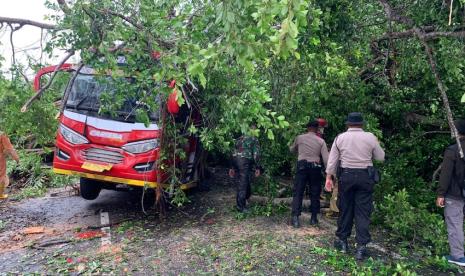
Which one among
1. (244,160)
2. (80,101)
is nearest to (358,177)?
(244,160)

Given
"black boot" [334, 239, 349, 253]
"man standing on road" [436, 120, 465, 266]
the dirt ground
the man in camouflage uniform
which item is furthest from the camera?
the man in camouflage uniform

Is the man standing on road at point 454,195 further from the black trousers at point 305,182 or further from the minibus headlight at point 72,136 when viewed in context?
the minibus headlight at point 72,136

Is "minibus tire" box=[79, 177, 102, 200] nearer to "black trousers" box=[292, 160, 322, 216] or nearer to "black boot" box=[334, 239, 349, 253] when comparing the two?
"black trousers" box=[292, 160, 322, 216]

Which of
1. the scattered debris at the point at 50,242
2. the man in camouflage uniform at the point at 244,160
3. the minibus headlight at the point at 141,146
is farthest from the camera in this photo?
the man in camouflage uniform at the point at 244,160

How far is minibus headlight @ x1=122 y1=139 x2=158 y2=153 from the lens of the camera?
659 centimetres

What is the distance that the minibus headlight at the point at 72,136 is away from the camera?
22.4ft

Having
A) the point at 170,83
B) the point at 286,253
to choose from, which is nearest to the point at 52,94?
the point at 170,83

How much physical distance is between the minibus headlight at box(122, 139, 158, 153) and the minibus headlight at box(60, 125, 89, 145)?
0.71m

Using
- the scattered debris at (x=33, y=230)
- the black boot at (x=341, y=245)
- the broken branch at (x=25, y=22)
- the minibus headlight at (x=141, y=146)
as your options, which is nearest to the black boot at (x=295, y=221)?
the black boot at (x=341, y=245)

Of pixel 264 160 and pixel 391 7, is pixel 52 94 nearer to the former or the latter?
pixel 264 160

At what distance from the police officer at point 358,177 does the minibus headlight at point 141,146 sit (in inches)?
109

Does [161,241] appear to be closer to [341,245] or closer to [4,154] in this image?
[341,245]

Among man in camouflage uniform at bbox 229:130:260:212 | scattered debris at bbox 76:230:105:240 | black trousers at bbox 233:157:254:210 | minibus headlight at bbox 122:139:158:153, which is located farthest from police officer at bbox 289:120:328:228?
scattered debris at bbox 76:230:105:240

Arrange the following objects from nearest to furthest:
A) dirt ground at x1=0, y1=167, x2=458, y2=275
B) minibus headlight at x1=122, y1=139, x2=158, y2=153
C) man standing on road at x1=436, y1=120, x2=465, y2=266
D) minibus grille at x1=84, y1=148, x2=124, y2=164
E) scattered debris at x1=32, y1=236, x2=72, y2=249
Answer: dirt ground at x1=0, y1=167, x2=458, y2=275, man standing on road at x1=436, y1=120, x2=465, y2=266, scattered debris at x1=32, y1=236, x2=72, y2=249, minibus headlight at x1=122, y1=139, x2=158, y2=153, minibus grille at x1=84, y1=148, x2=124, y2=164
